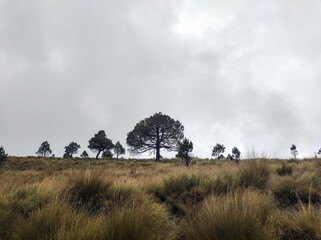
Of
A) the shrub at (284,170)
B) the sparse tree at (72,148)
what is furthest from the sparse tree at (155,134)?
the shrub at (284,170)

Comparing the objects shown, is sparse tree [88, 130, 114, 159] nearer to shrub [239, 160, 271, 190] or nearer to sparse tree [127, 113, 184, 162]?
sparse tree [127, 113, 184, 162]

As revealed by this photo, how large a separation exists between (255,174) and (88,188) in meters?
4.68

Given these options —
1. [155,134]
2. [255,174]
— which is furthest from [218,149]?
[255,174]

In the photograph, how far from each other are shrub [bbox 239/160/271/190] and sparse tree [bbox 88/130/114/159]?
52517 millimetres

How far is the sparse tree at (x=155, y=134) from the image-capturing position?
58.0 meters

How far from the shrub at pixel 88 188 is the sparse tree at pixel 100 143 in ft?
176

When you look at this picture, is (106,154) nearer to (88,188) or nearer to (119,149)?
(119,149)

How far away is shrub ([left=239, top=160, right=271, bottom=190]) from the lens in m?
9.00

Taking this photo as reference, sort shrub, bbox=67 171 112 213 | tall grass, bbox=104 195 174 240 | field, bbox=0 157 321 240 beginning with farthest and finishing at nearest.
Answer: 1. shrub, bbox=67 171 112 213
2. field, bbox=0 157 321 240
3. tall grass, bbox=104 195 174 240

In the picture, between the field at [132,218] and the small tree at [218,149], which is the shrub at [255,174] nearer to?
the field at [132,218]

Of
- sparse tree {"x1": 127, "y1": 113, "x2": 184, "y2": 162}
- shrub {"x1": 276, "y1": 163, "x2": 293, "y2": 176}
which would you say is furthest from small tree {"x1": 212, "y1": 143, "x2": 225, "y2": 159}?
shrub {"x1": 276, "y1": 163, "x2": 293, "y2": 176}

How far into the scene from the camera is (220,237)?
13.3 feet

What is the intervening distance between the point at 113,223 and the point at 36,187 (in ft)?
14.4

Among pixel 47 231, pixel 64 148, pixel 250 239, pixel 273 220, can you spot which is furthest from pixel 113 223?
pixel 64 148
